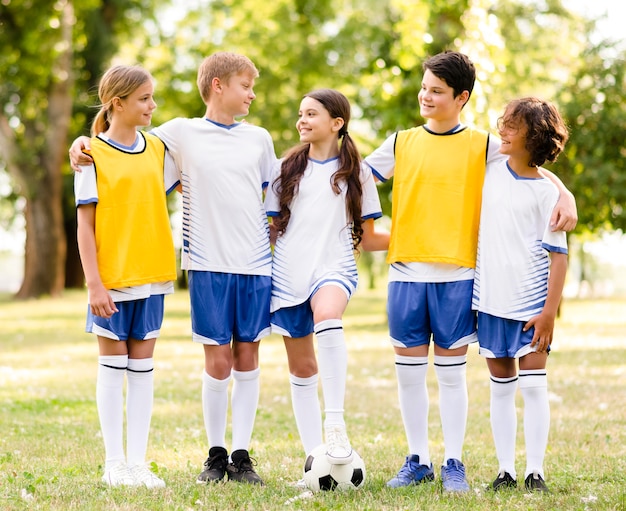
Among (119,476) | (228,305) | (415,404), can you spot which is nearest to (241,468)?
(119,476)

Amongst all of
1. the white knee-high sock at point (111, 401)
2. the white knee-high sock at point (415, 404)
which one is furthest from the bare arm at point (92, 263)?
the white knee-high sock at point (415, 404)

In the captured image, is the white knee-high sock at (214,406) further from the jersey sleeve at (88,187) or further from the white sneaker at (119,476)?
the jersey sleeve at (88,187)

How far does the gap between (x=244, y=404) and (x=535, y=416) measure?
4.93 feet

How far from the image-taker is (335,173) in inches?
181

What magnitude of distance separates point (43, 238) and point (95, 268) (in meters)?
21.1

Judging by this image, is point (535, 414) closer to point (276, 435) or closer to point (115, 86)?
point (276, 435)

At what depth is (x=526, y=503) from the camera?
13.5 feet

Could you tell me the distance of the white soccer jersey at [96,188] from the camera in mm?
4391

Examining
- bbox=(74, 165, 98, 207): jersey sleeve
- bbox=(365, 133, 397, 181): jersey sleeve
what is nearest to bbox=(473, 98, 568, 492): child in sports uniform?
bbox=(365, 133, 397, 181): jersey sleeve

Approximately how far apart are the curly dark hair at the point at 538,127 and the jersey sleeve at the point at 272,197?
119cm

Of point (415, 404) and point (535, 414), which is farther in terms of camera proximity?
point (415, 404)

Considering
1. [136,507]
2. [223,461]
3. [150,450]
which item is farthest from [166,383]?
[136,507]

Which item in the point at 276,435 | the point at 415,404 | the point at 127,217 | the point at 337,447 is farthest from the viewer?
the point at 276,435

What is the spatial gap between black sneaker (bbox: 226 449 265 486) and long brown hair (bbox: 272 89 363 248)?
3.87ft
